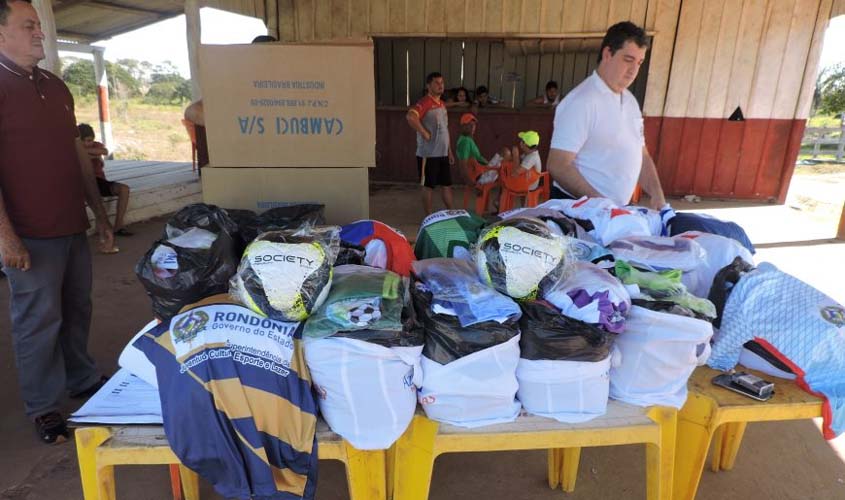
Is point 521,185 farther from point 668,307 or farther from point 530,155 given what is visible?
point 668,307

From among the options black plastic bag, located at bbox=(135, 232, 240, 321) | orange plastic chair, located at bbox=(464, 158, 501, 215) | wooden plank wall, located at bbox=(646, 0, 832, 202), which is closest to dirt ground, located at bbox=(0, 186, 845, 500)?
black plastic bag, located at bbox=(135, 232, 240, 321)

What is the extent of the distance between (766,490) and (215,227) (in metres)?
2.27

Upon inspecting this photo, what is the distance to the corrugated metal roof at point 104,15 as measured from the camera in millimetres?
7297

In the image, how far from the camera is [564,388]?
126cm

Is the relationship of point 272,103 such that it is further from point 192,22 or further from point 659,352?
point 192,22

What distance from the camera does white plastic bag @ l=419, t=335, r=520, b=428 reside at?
1.21m

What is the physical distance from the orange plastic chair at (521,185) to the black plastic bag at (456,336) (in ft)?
13.9

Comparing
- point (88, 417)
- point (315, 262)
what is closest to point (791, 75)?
point (315, 262)

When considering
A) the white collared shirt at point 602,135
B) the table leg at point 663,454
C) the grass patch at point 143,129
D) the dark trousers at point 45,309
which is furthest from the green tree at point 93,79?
the table leg at point 663,454

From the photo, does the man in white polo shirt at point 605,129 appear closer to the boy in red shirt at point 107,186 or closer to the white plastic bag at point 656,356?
the white plastic bag at point 656,356

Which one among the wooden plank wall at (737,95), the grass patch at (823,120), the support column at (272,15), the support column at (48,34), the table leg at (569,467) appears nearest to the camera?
the table leg at (569,467)

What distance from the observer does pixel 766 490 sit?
1980mm

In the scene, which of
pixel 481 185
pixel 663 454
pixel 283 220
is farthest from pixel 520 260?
pixel 481 185

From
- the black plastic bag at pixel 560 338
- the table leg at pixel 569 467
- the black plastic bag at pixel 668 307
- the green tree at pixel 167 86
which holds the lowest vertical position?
A: the table leg at pixel 569 467
